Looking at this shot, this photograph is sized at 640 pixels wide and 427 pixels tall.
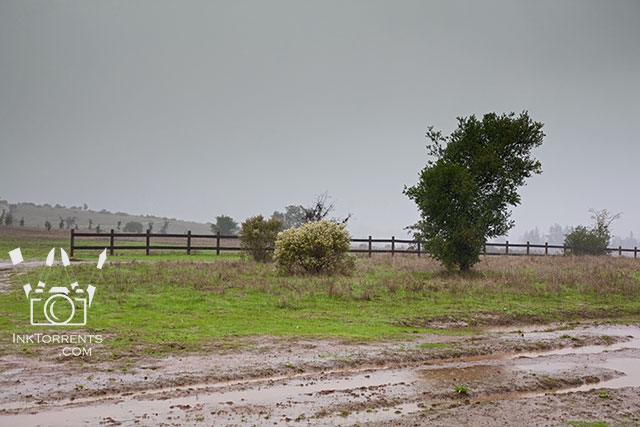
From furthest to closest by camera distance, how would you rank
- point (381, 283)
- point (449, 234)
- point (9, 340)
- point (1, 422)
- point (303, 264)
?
point (449, 234) → point (303, 264) → point (381, 283) → point (9, 340) → point (1, 422)

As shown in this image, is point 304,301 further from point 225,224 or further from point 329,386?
point 225,224

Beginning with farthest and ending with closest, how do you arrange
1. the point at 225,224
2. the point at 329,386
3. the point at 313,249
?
the point at 225,224
the point at 313,249
the point at 329,386

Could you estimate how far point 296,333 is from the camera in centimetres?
1187

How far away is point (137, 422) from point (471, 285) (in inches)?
680

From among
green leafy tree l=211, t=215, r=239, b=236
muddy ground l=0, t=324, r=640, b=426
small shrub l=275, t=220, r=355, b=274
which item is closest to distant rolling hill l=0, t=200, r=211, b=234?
green leafy tree l=211, t=215, r=239, b=236

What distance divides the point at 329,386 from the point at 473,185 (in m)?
18.8

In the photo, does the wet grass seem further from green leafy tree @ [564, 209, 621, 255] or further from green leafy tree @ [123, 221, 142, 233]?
green leafy tree @ [123, 221, 142, 233]

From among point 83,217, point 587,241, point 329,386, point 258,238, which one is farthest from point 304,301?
point 83,217

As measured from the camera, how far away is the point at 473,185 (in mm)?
24562

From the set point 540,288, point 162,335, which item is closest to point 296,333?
point 162,335

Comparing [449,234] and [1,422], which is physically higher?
[449,234]

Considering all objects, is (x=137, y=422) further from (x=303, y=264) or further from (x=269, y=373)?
(x=303, y=264)

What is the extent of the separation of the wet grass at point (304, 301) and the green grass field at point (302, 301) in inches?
1.4

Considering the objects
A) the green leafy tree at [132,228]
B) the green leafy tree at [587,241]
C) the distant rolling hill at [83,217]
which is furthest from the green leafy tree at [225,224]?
the green leafy tree at [587,241]
